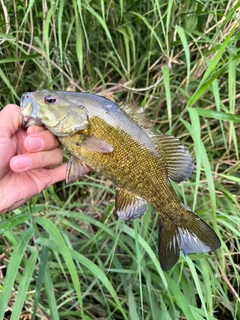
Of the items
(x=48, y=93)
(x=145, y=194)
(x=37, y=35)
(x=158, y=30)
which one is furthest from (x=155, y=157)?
(x=37, y=35)

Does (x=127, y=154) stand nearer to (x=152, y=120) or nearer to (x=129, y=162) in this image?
(x=129, y=162)

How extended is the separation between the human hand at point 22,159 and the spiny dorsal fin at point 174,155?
323 mm

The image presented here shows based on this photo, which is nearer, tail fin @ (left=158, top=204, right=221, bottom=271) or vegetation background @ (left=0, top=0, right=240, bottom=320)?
tail fin @ (left=158, top=204, right=221, bottom=271)

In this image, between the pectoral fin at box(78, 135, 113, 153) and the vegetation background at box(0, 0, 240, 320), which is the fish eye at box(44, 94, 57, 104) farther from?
the vegetation background at box(0, 0, 240, 320)

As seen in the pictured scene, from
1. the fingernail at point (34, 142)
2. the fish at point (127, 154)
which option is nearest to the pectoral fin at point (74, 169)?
the fish at point (127, 154)

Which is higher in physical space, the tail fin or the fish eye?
the fish eye

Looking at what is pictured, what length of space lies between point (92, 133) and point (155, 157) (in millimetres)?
197

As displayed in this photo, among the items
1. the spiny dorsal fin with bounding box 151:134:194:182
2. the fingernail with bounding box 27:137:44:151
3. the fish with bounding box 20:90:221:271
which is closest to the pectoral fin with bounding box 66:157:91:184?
the fish with bounding box 20:90:221:271

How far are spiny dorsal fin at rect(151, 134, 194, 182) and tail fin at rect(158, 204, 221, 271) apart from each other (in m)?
0.11

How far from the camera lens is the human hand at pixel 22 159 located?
1134mm

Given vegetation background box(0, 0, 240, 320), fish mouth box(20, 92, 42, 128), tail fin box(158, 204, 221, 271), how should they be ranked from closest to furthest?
fish mouth box(20, 92, 42, 128) < tail fin box(158, 204, 221, 271) < vegetation background box(0, 0, 240, 320)

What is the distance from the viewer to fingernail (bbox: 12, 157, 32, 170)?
112cm

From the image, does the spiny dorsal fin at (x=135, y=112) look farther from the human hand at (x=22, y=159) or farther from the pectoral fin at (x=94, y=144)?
the human hand at (x=22, y=159)

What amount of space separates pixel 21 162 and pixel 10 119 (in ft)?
0.50
